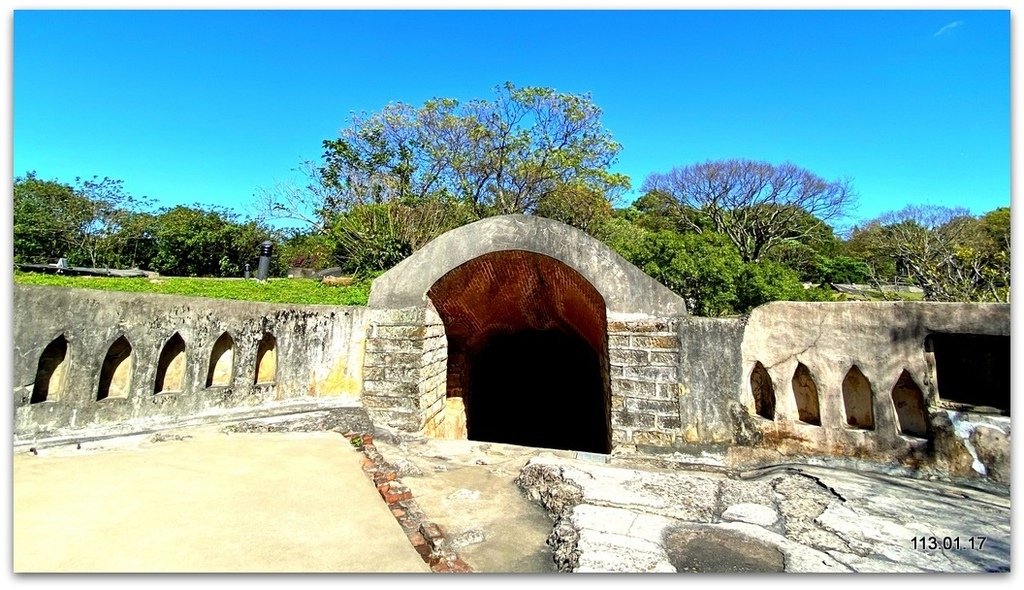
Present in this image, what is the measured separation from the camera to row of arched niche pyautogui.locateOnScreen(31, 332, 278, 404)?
363 cm

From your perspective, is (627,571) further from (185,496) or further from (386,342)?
(386,342)

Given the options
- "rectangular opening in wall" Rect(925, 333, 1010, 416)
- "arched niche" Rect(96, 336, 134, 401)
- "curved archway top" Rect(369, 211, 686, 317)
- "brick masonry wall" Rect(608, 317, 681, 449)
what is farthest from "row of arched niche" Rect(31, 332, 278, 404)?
"rectangular opening in wall" Rect(925, 333, 1010, 416)

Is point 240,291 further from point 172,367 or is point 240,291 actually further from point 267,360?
point 172,367

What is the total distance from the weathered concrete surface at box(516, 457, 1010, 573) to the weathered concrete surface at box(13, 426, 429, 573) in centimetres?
122

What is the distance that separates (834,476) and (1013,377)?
57.6 inches

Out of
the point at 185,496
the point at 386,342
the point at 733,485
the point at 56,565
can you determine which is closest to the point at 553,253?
the point at 386,342

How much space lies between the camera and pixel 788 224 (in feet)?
80.0

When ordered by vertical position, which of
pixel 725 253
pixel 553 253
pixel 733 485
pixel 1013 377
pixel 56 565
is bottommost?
pixel 733 485

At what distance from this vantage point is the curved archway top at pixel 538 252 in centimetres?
516

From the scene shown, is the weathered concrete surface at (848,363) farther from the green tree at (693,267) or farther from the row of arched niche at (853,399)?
the green tree at (693,267)

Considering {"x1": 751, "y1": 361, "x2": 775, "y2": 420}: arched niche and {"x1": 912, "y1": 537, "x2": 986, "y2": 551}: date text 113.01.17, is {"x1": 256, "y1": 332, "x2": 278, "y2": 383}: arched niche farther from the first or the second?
{"x1": 912, "y1": 537, "x2": 986, "y2": 551}: date text 113.01.17

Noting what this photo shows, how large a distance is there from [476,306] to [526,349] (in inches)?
139

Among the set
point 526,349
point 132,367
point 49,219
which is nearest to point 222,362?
point 132,367

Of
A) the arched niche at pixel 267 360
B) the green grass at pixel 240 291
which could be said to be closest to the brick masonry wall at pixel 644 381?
the arched niche at pixel 267 360
